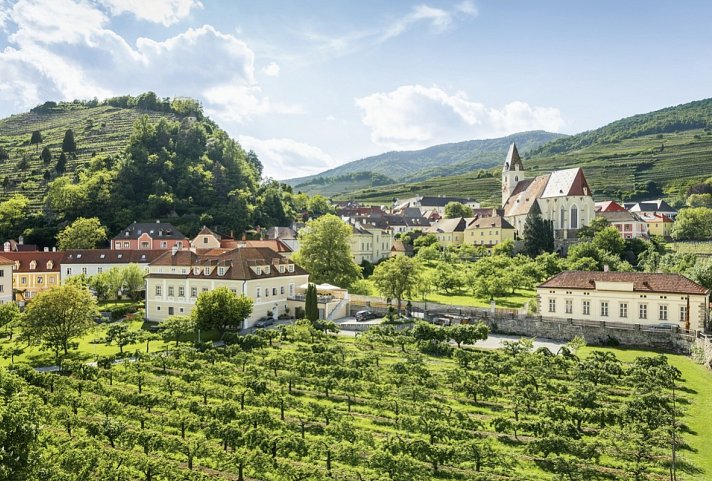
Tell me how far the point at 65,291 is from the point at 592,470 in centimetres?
3561

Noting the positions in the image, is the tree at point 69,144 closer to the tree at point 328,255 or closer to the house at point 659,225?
the tree at point 328,255

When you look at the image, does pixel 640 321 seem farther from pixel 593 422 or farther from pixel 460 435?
pixel 460 435

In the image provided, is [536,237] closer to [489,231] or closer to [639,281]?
[489,231]

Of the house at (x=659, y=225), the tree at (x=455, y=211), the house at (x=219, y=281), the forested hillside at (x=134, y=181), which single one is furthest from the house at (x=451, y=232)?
the house at (x=219, y=281)

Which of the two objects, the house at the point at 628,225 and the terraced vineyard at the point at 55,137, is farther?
the terraced vineyard at the point at 55,137

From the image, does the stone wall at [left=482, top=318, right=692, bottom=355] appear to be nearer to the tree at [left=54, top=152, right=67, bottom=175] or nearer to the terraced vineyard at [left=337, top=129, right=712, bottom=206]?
the tree at [left=54, top=152, right=67, bottom=175]

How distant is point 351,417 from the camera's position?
25.1 metres

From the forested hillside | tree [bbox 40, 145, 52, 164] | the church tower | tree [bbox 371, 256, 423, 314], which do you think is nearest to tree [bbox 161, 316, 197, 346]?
tree [bbox 371, 256, 423, 314]

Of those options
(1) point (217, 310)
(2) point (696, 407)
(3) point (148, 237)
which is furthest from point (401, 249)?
(2) point (696, 407)

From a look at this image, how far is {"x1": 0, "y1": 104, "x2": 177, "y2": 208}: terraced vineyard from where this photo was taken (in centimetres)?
11881

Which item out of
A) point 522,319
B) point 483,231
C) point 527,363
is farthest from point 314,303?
point 483,231

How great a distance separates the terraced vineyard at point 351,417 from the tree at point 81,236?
2273 inches

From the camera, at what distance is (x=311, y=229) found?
68875 millimetres

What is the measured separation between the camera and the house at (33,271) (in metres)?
67.4
